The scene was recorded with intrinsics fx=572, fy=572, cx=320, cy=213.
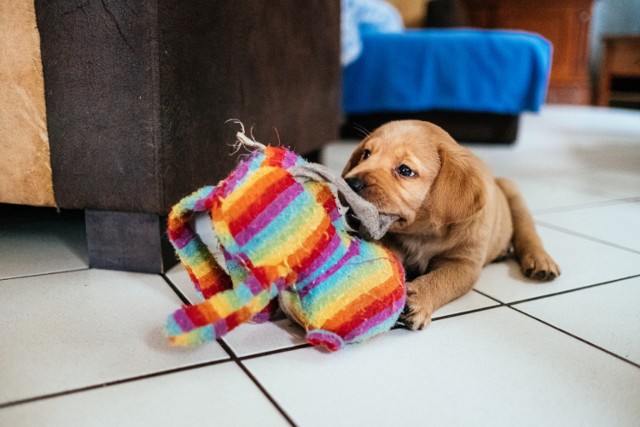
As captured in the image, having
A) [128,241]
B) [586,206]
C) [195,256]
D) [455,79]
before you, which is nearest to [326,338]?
[195,256]

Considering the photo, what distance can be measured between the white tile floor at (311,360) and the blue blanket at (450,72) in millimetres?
2518

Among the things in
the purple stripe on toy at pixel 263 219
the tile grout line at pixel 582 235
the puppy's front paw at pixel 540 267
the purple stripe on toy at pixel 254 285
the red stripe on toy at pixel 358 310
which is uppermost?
the purple stripe on toy at pixel 263 219

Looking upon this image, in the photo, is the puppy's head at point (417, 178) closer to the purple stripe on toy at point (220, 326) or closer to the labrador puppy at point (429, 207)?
the labrador puppy at point (429, 207)

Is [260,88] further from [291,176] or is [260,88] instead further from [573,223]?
[573,223]

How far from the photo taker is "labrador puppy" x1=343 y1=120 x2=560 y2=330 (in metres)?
1.14

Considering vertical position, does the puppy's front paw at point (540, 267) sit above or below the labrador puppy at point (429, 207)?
below

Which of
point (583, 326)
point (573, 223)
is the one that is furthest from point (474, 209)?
point (573, 223)

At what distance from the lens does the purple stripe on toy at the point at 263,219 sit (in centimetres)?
85

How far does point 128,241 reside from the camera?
134 cm

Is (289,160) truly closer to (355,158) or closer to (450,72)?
(355,158)

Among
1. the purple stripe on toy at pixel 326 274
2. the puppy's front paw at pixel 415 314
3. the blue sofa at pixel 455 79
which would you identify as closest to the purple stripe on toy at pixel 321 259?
the purple stripe on toy at pixel 326 274

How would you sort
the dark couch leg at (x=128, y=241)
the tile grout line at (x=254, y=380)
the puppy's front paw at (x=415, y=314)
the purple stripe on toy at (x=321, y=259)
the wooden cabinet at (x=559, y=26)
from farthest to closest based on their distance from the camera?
the wooden cabinet at (x=559, y=26) < the dark couch leg at (x=128, y=241) < the puppy's front paw at (x=415, y=314) < the purple stripe on toy at (x=321, y=259) < the tile grout line at (x=254, y=380)

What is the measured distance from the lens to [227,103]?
148 centimetres

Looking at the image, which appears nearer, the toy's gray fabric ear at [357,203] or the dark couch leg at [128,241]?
the toy's gray fabric ear at [357,203]
